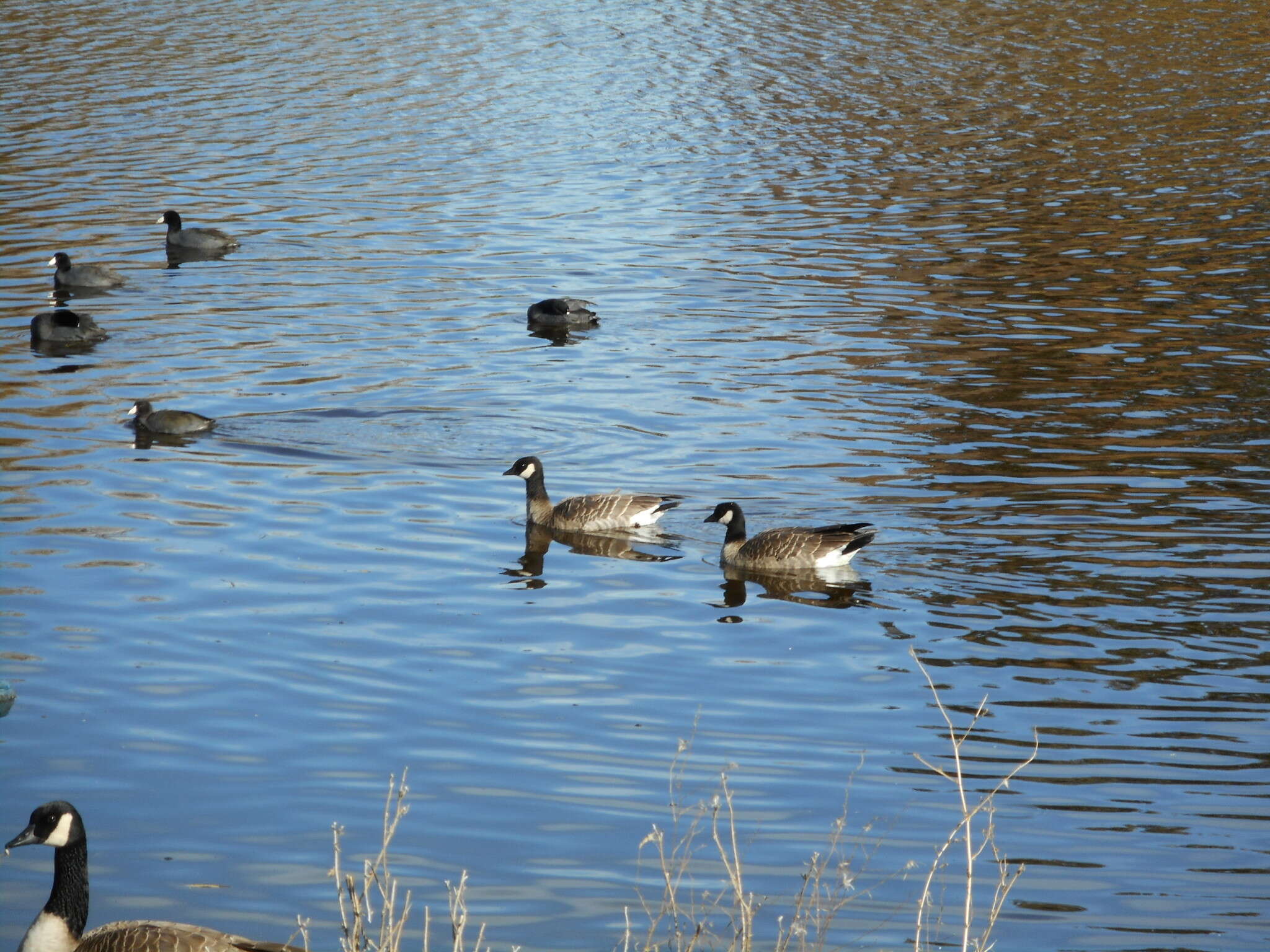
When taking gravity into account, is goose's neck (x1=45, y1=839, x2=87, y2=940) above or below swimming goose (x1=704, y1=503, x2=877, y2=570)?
above

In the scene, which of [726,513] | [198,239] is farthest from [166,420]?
[198,239]

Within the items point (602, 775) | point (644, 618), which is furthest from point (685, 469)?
point (602, 775)

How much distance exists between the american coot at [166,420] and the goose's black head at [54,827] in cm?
960

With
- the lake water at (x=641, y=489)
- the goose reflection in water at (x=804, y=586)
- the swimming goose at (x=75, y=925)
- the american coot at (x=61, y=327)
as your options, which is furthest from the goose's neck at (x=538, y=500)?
the american coot at (x=61, y=327)

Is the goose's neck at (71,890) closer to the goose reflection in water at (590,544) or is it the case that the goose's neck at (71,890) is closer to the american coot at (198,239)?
the goose reflection in water at (590,544)

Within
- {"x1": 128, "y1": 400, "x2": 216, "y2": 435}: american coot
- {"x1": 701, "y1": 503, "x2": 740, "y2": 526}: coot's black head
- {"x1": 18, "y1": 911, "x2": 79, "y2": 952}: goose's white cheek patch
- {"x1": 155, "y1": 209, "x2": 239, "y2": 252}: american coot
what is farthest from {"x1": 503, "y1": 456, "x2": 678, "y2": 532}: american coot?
{"x1": 155, "y1": 209, "x2": 239, "y2": 252}: american coot

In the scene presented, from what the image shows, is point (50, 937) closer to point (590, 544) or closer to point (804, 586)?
point (804, 586)

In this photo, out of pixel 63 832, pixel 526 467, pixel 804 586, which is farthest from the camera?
pixel 526 467

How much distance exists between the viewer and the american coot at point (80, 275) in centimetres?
2305

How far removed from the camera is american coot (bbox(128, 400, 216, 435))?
16703 millimetres

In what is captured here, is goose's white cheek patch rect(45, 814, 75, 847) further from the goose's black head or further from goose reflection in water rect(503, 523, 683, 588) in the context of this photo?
goose reflection in water rect(503, 523, 683, 588)

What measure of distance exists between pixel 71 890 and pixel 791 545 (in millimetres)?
7344

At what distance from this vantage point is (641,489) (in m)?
15.6

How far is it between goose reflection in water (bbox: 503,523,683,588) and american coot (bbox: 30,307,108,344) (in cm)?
879
